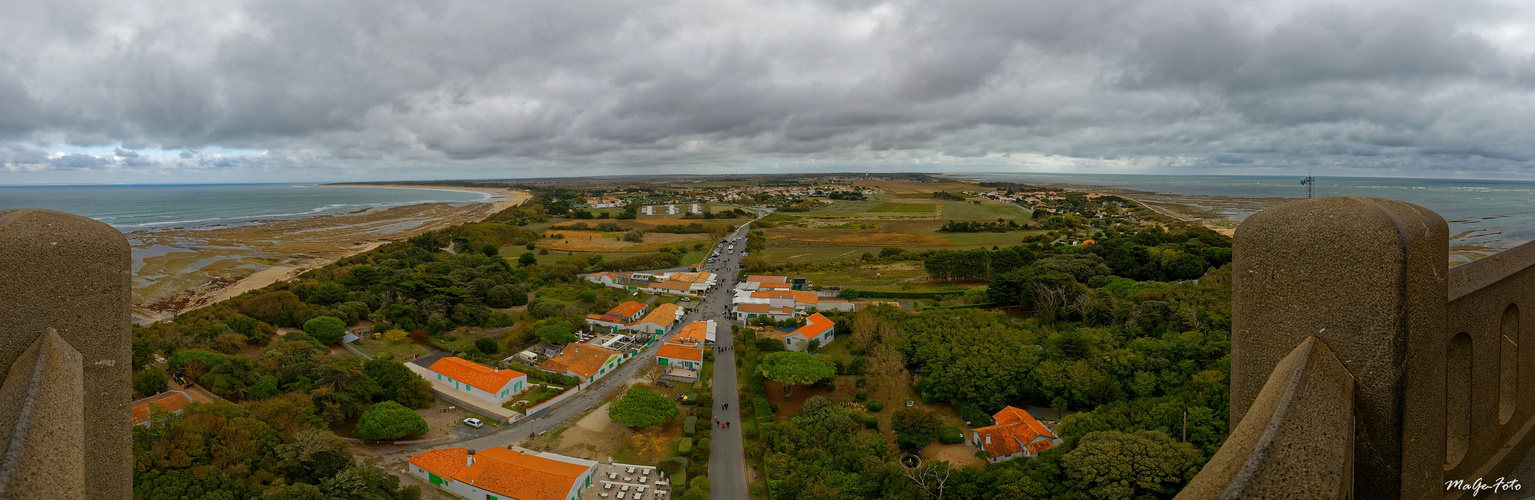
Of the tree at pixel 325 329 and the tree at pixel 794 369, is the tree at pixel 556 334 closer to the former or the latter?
the tree at pixel 325 329

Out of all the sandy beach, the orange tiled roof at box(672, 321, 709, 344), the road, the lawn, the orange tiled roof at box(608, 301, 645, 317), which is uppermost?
the sandy beach

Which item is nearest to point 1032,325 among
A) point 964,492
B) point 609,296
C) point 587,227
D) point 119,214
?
point 964,492

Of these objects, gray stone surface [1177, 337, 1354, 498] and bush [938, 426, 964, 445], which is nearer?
gray stone surface [1177, 337, 1354, 498]

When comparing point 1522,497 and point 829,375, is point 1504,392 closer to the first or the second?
point 1522,497

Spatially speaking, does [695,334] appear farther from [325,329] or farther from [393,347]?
[325,329]

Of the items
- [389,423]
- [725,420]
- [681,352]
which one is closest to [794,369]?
[725,420]

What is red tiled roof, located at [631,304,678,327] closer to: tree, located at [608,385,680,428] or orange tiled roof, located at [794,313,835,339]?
orange tiled roof, located at [794,313,835,339]

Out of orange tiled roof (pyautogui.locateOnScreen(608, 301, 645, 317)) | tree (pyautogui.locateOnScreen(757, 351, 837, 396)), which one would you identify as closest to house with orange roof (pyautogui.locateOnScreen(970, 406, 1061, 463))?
tree (pyautogui.locateOnScreen(757, 351, 837, 396))
